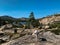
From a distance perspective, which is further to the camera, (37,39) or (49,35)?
(49,35)

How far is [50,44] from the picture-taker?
52.4 feet

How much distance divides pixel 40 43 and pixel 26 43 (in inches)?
50.9

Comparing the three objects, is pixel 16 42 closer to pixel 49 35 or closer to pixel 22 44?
pixel 22 44

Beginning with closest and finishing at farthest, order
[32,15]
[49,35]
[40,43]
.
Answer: [40,43] → [49,35] → [32,15]

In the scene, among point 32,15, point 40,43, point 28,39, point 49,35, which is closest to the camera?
point 40,43

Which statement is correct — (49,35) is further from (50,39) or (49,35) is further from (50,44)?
(50,44)

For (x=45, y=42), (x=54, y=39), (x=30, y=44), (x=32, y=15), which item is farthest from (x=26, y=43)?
(x=32, y=15)

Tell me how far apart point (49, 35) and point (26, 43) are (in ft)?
11.6

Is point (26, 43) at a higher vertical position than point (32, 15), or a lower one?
lower

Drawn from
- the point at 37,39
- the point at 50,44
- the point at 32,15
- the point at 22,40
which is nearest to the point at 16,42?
the point at 22,40

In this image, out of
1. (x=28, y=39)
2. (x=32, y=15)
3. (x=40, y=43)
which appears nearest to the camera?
(x=40, y=43)

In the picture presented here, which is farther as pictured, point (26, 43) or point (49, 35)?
point (49, 35)

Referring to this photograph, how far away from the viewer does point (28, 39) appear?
1689 centimetres

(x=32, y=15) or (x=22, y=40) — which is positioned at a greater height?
(x=32, y=15)
